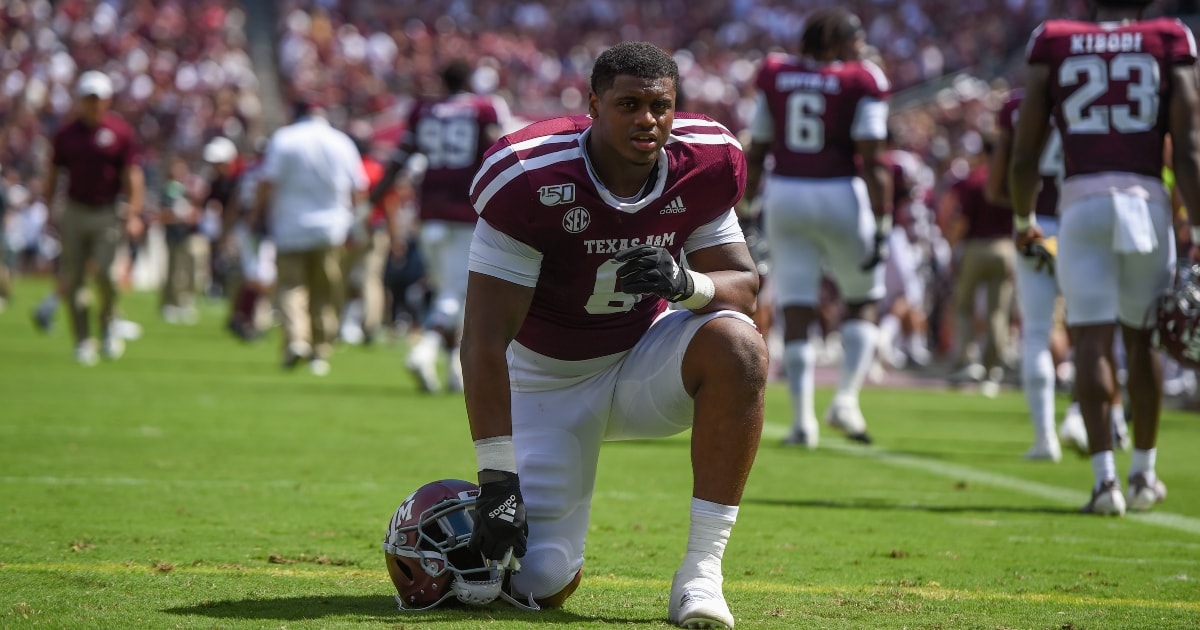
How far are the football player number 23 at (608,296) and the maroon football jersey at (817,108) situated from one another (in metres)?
4.36

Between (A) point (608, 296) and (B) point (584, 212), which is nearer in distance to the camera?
(B) point (584, 212)

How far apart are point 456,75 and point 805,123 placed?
3.61m

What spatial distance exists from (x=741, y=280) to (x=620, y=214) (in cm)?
39

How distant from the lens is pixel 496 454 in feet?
12.5

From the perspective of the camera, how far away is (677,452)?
8.20 meters

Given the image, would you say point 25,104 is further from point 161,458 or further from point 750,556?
point 750,556

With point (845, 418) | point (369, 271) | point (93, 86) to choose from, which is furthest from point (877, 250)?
point (369, 271)

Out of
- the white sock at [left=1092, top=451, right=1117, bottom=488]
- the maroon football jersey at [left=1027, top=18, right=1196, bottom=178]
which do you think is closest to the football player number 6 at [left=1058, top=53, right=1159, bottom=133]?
the maroon football jersey at [left=1027, top=18, right=1196, bottom=178]

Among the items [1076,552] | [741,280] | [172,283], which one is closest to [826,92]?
[1076,552]

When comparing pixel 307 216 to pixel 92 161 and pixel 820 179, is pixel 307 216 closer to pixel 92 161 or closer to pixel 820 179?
pixel 92 161

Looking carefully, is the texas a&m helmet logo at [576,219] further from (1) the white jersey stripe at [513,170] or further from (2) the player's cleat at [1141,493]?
(2) the player's cleat at [1141,493]

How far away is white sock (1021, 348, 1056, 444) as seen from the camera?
8.07 m

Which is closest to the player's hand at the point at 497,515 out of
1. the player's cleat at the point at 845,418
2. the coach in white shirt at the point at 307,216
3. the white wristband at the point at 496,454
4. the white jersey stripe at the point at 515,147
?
the white wristband at the point at 496,454

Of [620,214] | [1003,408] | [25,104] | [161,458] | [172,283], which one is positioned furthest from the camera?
[25,104]
